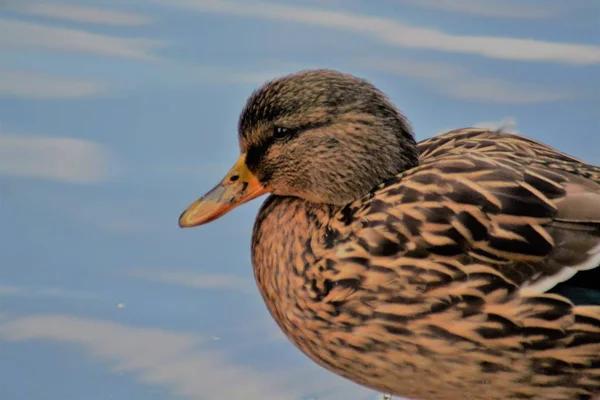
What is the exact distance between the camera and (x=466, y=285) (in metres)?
3.54

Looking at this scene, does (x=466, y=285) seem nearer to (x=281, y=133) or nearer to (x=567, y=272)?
(x=567, y=272)

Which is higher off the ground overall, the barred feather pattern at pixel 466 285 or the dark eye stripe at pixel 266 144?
the dark eye stripe at pixel 266 144

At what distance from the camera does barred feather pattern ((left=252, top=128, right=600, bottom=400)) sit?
11.5 feet

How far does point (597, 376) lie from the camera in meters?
3.52

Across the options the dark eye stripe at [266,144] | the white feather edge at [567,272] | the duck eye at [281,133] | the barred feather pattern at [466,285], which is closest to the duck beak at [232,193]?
the dark eye stripe at [266,144]

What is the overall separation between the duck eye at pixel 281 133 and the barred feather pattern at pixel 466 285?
1.21ft

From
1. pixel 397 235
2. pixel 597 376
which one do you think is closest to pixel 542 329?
pixel 597 376

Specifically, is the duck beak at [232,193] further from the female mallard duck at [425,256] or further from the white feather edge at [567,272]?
the white feather edge at [567,272]

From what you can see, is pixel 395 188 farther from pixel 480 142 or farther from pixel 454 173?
pixel 480 142

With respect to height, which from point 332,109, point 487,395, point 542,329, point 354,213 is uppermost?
point 332,109

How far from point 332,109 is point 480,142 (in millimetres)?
524

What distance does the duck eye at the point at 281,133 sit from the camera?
12.6 feet

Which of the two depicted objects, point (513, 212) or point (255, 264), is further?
point (255, 264)

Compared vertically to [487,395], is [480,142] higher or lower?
higher
